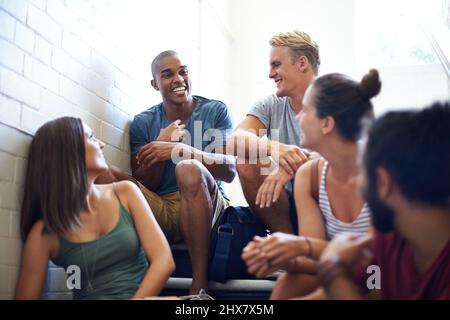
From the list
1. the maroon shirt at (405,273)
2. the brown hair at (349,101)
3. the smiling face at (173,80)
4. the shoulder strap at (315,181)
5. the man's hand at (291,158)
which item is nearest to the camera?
the maroon shirt at (405,273)

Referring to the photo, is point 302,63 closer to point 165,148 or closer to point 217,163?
point 217,163

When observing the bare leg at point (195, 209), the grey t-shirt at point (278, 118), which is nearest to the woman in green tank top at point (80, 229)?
the bare leg at point (195, 209)

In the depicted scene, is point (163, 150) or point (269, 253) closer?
point (269, 253)

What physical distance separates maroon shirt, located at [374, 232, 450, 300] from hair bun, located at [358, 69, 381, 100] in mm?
364

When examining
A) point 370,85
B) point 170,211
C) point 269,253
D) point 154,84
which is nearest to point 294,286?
point 269,253

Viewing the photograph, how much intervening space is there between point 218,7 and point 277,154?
277cm

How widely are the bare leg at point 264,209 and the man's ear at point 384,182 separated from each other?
664 millimetres

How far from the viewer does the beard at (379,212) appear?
1281mm

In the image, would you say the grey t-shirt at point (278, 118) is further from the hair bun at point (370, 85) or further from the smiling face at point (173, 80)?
the hair bun at point (370, 85)

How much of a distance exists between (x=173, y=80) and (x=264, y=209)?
88cm

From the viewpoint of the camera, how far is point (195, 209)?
2.02 meters
